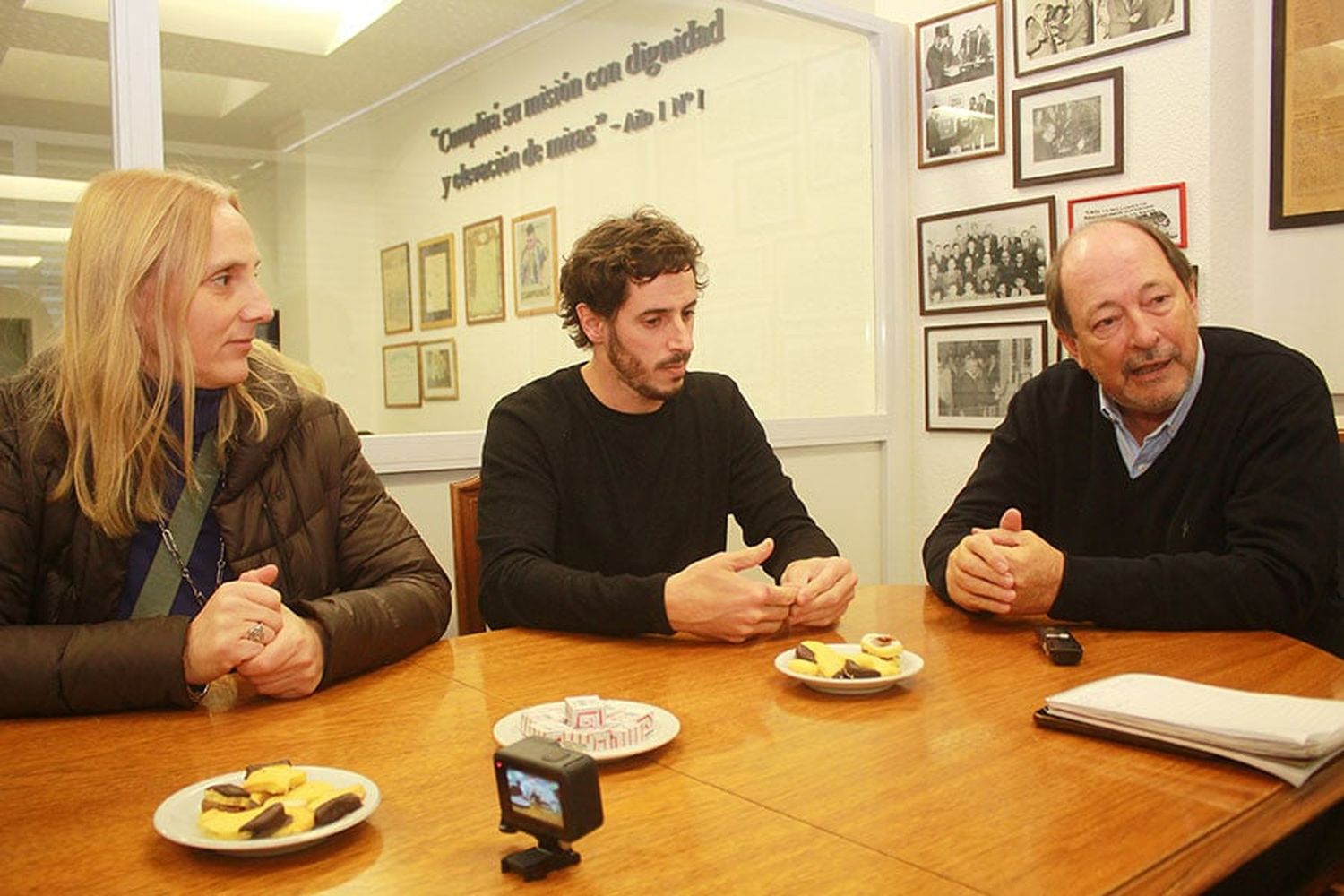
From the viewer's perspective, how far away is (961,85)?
356cm

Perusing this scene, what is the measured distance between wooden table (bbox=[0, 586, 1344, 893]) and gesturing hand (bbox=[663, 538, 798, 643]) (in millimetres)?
67

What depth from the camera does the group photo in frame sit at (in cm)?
317

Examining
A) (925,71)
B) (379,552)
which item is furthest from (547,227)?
(379,552)

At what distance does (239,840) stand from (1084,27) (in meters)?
3.19

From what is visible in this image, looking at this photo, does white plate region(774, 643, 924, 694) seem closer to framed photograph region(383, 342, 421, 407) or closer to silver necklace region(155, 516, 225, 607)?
silver necklace region(155, 516, 225, 607)

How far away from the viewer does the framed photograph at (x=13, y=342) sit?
216 centimetres

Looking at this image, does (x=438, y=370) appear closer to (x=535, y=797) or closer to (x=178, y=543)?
(x=178, y=543)

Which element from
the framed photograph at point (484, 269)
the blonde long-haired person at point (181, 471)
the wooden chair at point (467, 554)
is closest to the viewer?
the blonde long-haired person at point (181, 471)

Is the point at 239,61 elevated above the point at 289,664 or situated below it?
above

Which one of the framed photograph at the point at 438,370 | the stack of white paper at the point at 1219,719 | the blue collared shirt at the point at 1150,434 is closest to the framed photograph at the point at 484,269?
the framed photograph at the point at 438,370

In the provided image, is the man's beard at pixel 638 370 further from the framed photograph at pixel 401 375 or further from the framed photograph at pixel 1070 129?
the framed photograph at pixel 1070 129

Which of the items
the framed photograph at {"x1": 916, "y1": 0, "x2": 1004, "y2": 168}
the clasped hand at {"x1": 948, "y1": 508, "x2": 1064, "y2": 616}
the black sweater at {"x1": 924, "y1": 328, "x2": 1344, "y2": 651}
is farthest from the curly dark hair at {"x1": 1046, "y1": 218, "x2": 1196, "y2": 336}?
the framed photograph at {"x1": 916, "y1": 0, "x2": 1004, "y2": 168}

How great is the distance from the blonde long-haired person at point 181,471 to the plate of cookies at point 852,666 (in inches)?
23.0

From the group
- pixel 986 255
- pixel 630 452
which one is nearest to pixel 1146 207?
pixel 986 255
